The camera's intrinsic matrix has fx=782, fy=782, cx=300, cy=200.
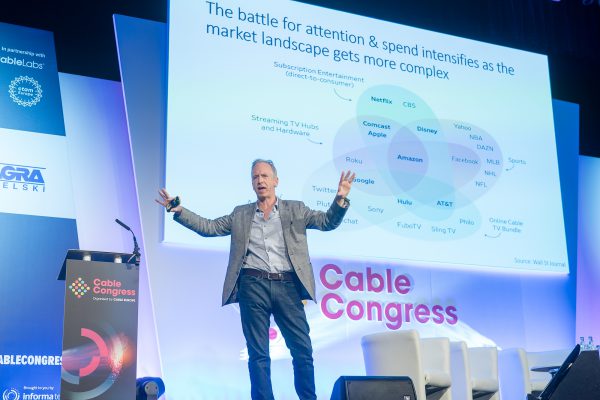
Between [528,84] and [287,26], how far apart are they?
6.95 feet

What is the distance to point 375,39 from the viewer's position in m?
5.84

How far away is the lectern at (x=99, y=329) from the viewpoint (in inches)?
125

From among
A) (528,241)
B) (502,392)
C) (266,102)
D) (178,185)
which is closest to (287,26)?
(266,102)

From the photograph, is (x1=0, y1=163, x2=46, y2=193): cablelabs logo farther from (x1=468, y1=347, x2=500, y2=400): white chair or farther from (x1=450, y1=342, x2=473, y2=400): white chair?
(x1=468, y1=347, x2=500, y2=400): white chair

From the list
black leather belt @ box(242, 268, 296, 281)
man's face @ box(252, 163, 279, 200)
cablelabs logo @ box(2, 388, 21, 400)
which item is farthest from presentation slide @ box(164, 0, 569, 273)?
cablelabs logo @ box(2, 388, 21, 400)

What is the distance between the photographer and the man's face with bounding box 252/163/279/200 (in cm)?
424

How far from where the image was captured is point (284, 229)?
4188 millimetres

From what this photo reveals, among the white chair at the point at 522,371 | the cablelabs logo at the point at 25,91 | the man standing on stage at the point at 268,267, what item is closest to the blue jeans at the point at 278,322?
the man standing on stage at the point at 268,267

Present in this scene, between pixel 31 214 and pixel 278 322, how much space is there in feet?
5.93

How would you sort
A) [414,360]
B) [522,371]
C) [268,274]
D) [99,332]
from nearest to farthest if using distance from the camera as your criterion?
1. [99,332]
2. [268,274]
3. [414,360]
4. [522,371]

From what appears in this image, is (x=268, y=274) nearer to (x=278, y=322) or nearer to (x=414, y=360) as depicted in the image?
(x=278, y=322)

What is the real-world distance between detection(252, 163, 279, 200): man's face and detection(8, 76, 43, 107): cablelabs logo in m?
1.68

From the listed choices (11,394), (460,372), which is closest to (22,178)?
(11,394)

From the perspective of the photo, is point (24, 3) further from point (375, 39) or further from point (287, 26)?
point (375, 39)
